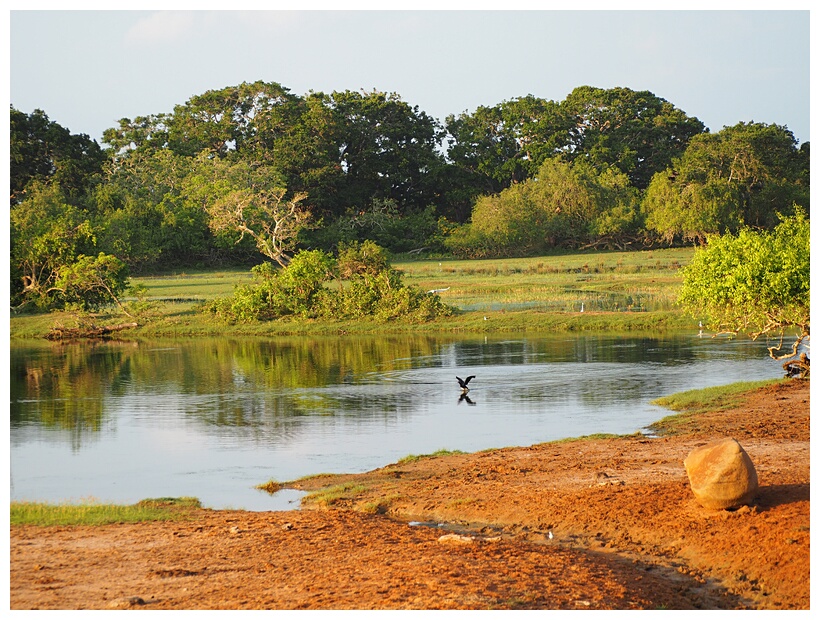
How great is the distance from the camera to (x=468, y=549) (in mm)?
10820

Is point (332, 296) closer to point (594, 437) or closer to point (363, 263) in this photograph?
point (363, 263)

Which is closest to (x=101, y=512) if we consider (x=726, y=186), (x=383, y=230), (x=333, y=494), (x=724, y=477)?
(x=333, y=494)

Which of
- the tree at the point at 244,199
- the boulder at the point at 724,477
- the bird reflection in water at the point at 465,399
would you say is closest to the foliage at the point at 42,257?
the tree at the point at 244,199

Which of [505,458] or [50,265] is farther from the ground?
[50,265]

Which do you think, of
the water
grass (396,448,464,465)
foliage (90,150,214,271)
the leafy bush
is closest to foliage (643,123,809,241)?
foliage (90,150,214,271)

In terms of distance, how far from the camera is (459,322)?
123 ft

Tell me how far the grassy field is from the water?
7.67 feet

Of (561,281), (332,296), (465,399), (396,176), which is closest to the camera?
(465,399)

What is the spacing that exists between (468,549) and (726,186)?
6287 cm

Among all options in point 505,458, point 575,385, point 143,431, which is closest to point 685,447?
point 505,458

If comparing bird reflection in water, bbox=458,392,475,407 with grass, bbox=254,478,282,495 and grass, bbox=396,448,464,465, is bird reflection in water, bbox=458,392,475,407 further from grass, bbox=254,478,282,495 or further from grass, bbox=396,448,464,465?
grass, bbox=254,478,282,495

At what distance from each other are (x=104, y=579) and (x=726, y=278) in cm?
1376

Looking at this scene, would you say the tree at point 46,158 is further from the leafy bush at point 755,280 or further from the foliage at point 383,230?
the leafy bush at point 755,280

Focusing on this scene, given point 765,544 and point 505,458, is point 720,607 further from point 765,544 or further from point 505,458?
point 505,458
